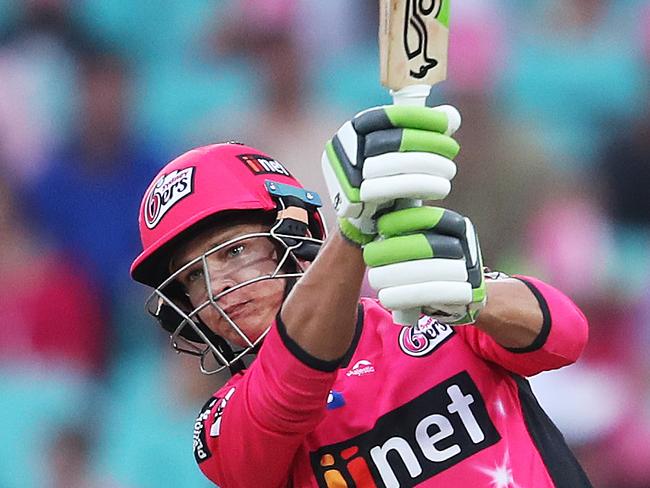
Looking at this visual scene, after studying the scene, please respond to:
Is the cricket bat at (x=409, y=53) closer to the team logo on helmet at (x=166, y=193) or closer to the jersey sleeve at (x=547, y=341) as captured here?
the jersey sleeve at (x=547, y=341)

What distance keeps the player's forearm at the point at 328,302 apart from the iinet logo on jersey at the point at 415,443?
300 millimetres

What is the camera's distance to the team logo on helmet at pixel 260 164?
2330mm

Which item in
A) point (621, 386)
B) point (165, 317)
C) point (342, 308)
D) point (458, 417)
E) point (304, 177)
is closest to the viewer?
point (342, 308)

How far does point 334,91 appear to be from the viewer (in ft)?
11.9

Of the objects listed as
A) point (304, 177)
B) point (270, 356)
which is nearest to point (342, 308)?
point (270, 356)

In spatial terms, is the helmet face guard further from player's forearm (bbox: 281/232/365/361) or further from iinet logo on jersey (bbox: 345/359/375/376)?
player's forearm (bbox: 281/232/365/361)

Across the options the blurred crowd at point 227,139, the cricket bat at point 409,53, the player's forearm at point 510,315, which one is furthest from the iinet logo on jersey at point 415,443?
the blurred crowd at point 227,139

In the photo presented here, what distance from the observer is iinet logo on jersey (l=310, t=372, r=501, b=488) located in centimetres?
189

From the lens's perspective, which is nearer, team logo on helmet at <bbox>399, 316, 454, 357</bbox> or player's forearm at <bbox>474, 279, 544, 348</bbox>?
player's forearm at <bbox>474, 279, 544, 348</bbox>

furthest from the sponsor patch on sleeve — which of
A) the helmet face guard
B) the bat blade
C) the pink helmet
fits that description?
the bat blade

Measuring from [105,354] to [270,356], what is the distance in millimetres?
1868

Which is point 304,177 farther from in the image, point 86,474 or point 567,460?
point 567,460

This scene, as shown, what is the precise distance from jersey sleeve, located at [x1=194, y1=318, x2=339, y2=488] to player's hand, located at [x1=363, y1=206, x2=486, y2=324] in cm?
30

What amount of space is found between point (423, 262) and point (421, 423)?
0.59 m
